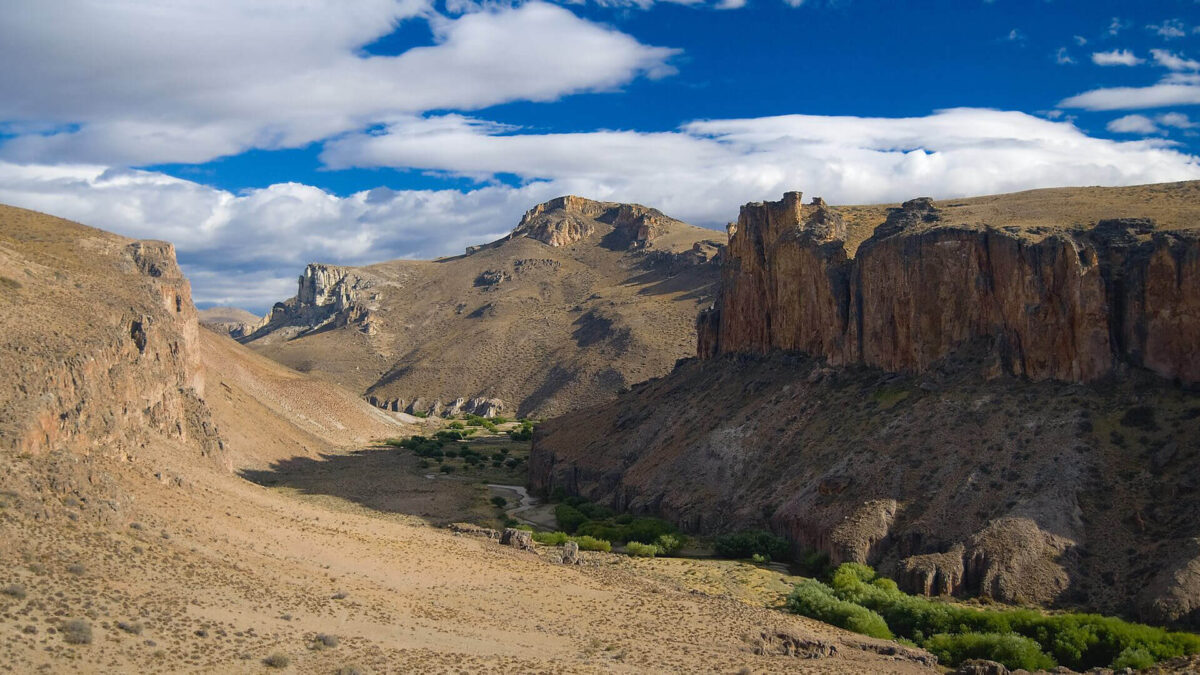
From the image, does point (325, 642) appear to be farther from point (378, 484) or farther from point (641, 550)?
point (378, 484)

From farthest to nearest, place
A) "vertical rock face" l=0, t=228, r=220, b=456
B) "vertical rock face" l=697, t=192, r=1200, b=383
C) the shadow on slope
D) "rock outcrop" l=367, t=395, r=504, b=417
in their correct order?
"rock outcrop" l=367, t=395, r=504, b=417, the shadow on slope, "vertical rock face" l=697, t=192, r=1200, b=383, "vertical rock face" l=0, t=228, r=220, b=456

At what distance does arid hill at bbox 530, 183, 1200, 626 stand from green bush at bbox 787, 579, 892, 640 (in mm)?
4059

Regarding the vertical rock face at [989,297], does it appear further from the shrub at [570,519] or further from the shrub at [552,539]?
the shrub at [552,539]

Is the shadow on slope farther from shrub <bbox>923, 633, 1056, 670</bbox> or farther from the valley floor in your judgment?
shrub <bbox>923, 633, 1056, 670</bbox>

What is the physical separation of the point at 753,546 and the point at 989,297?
53.9 feet

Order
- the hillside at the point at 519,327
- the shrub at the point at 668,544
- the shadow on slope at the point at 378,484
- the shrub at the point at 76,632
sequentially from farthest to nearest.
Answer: the hillside at the point at 519,327
the shadow on slope at the point at 378,484
the shrub at the point at 668,544
the shrub at the point at 76,632

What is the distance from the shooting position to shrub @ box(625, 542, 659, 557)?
43.3 metres

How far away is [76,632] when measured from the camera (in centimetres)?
2011

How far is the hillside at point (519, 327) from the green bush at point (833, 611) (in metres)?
81.4

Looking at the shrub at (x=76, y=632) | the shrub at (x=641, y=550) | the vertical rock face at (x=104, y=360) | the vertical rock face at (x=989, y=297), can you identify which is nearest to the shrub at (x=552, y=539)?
the shrub at (x=641, y=550)

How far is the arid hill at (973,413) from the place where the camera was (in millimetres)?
34594

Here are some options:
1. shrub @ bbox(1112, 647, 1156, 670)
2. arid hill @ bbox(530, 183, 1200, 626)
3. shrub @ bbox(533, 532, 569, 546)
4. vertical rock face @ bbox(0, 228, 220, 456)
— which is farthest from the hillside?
shrub @ bbox(1112, 647, 1156, 670)

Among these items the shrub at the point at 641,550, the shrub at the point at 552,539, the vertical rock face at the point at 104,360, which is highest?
the vertical rock face at the point at 104,360

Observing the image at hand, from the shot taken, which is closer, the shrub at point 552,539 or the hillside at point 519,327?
the shrub at point 552,539
